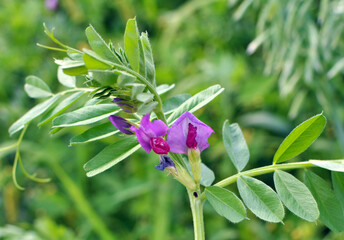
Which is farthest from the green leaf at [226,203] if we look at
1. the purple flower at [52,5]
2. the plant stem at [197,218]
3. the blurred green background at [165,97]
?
the purple flower at [52,5]

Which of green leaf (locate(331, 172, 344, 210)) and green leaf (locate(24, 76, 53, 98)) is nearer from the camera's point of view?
green leaf (locate(331, 172, 344, 210))

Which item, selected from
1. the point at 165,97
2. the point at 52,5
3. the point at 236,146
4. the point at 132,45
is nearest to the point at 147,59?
the point at 132,45

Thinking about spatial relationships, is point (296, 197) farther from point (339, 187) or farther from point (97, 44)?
point (97, 44)

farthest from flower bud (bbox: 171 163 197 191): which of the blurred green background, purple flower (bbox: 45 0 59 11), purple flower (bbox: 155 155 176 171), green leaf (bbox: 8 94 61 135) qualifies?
purple flower (bbox: 45 0 59 11)

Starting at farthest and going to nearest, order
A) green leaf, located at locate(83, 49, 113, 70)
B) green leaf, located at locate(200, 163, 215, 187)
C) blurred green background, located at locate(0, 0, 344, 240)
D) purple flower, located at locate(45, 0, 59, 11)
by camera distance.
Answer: purple flower, located at locate(45, 0, 59, 11)
blurred green background, located at locate(0, 0, 344, 240)
green leaf, located at locate(200, 163, 215, 187)
green leaf, located at locate(83, 49, 113, 70)

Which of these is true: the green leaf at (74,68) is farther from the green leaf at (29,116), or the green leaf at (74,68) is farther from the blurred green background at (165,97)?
the blurred green background at (165,97)

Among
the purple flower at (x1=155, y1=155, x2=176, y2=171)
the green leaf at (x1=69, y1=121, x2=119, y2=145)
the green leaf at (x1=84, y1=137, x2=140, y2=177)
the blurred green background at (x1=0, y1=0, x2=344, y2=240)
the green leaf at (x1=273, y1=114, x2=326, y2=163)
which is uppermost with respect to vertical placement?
the green leaf at (x1=69, y1=121, x2=119, y2=145)

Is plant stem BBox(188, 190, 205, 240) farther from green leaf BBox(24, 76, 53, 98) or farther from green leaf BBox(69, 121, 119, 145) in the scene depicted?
green leaf BBox(24, 76, 53, 98)

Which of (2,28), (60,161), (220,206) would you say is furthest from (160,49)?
(220,206)
